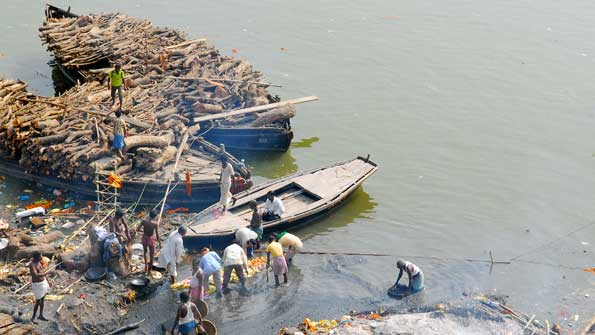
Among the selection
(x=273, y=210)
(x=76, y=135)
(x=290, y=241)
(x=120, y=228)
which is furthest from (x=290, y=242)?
(x=76, y=135)

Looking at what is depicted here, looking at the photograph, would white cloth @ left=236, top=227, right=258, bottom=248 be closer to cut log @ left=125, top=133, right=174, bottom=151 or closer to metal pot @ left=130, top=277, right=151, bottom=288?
metal pot @ left=130, top=277, right=151, bottom=288

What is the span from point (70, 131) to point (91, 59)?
19.9 ft

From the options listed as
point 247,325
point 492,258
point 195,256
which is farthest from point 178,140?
point 492,258

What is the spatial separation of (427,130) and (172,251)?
498 inches

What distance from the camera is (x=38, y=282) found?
13625 mm

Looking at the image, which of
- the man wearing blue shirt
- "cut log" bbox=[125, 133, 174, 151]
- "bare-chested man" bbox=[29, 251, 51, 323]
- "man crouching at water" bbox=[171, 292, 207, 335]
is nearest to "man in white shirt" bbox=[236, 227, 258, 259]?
the man wearing blue shirt

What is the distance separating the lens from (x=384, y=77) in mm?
29047

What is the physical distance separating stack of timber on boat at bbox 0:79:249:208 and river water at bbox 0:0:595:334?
2.84m

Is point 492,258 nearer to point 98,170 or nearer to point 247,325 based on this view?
point 247,325

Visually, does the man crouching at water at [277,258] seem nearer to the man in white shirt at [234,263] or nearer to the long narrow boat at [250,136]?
the man in white shirt at [234,263]

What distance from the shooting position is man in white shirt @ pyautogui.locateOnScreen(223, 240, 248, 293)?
15.4 m

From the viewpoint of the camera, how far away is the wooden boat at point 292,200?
56.9 ft

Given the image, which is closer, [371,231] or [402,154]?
[371,231]

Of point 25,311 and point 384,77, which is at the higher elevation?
point 384,77
